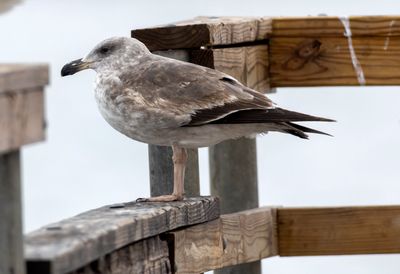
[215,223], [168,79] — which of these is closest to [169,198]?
[215,223]

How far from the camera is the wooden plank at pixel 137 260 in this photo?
400 centimetres

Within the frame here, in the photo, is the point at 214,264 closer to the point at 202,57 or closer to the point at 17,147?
the point at 202,57

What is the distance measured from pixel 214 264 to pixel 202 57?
3.24ft

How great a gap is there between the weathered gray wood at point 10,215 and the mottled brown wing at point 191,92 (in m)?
2.27

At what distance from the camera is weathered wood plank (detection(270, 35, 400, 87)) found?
6.35 metres

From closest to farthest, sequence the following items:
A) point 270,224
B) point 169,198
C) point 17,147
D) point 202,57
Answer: point 17,147 → point 169,198 → point 202,57 → point 270,224

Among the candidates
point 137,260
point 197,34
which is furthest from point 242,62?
point 137,260

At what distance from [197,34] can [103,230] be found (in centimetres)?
201

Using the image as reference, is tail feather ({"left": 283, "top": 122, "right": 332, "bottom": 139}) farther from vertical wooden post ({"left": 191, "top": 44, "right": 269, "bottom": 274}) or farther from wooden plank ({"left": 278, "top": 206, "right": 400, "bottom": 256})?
wooden plank ({"left": 278, "top": 206, "right": 400, "bottom": 256})

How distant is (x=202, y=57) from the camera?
5922 mm

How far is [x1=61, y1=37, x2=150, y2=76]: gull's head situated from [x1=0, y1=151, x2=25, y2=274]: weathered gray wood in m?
2.51

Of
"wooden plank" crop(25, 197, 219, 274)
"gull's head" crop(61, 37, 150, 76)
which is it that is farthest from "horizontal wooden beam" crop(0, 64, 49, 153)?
"gull's head" crop(61, 37, 150, 76)

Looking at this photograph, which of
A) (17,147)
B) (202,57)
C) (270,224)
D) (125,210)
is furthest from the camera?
(270,224)

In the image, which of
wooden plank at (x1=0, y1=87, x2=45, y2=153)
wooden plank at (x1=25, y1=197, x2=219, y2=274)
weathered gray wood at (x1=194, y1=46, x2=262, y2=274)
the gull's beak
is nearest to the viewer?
wooden plank at (x1=0, y1=87, x2=45, y2=153)
